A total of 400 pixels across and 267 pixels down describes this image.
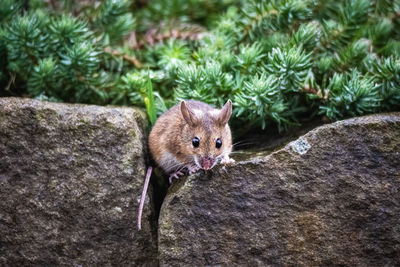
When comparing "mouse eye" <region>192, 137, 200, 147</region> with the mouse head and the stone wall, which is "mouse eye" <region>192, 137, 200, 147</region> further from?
the stone wall

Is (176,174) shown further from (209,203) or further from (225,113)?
(225,113)

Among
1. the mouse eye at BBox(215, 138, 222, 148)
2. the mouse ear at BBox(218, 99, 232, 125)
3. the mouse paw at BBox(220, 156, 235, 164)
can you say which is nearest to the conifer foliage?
the mouse ear at BBox(218, 99, 232, 125)

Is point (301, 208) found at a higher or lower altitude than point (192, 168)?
lower

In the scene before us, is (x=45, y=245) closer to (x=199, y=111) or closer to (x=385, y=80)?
(x=199, y=111)

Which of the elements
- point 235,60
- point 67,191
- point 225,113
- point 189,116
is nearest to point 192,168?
point 189,116

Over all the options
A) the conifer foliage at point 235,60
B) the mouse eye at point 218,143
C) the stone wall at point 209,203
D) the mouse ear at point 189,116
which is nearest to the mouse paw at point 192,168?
the stone wall at point 209,203

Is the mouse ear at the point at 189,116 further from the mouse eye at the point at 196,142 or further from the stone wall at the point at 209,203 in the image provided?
the stone wall at the point at 209,203

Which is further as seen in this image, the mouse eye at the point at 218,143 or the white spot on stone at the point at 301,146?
the mouse eye at the point at 218,143
